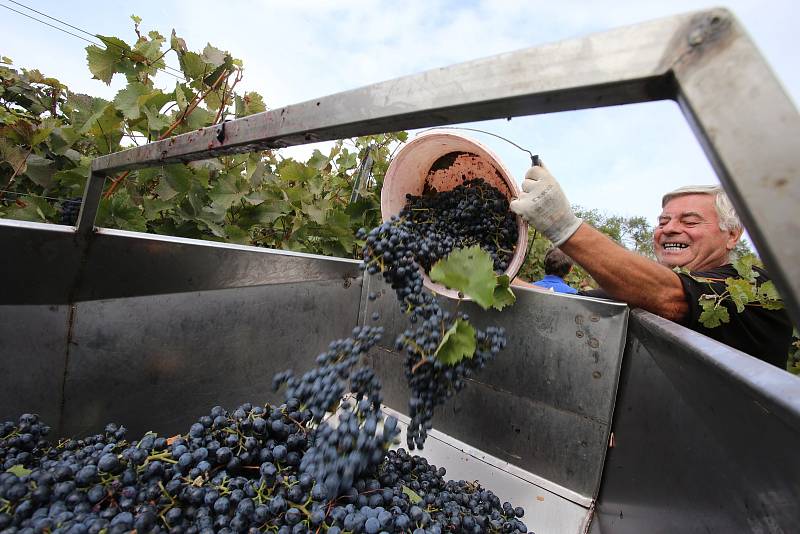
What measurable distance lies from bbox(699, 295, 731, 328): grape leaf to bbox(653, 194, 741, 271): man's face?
100 cm

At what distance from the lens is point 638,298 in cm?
154

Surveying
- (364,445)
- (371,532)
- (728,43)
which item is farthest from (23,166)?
(728,43)

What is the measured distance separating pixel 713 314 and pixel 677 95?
149 cm

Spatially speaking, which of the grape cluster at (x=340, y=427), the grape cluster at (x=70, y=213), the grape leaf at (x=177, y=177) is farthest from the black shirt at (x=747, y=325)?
the grape cluster at (x=70, y=213)

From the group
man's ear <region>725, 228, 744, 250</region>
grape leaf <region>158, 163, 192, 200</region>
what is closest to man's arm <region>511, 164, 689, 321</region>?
man's ear <region>725, 228, 744, 250</region>

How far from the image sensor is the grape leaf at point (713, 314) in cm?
150

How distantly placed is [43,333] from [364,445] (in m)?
1.05

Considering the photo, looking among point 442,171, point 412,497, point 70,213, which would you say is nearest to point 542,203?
point 442,171

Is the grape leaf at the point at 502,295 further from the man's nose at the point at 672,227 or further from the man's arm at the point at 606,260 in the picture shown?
the man's nose at the point at 672,227

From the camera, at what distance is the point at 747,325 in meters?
1.64

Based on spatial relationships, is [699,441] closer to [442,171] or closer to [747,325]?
[747,325]

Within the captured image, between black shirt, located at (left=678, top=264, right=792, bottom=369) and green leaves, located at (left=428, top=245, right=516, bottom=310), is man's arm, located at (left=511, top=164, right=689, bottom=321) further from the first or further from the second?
green leaves, located at (left=428, top=245, right=516, bottom=310)

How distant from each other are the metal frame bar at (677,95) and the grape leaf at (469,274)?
0.77 metres

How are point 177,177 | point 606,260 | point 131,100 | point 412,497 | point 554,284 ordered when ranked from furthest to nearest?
point 554,284 < point 177,177 < point 131,100 < point 606,260 < point 412,497
